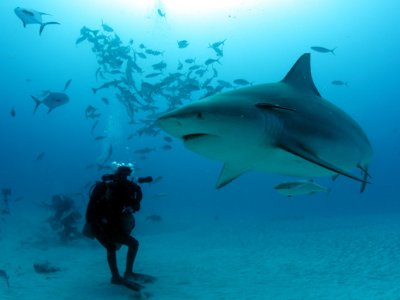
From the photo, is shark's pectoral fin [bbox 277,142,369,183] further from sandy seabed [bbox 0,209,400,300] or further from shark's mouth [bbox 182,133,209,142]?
sandy seabed [bbox 0,209,400,300]

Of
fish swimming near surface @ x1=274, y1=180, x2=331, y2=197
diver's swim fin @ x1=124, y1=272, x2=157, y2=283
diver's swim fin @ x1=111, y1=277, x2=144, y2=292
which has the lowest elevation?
diver's swim fin @ x1=111, y1=277, x2=144, y2=292

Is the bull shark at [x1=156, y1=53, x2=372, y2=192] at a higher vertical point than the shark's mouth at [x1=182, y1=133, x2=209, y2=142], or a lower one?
higher

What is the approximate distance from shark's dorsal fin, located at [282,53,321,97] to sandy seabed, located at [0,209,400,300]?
3.31m

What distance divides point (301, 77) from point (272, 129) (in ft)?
4.78

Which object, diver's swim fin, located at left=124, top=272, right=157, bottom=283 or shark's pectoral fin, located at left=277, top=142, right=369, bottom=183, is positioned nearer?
shark's pectoral fin, located at left=277, top=142, right=369, bottom=183

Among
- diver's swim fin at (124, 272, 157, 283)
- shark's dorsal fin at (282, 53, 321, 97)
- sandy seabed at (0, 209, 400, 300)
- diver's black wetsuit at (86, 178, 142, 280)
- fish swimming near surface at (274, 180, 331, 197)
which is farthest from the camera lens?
fish swimming near surface at (274, 180, 331, 197)

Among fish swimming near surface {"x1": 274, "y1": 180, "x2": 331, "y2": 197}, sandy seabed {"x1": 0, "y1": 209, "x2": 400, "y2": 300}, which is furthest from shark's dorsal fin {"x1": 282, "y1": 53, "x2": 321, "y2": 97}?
sandy seabed {"x1": 0, "y1": 209, "x2": 400, "y2": 300}

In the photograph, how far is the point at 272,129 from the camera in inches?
119

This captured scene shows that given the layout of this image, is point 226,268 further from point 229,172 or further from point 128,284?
point 229,172

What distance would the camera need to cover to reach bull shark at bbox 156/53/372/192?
8.74 feet

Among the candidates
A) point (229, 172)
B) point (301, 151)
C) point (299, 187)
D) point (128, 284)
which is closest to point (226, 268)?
point (299, 187)

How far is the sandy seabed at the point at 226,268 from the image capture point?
5.95m

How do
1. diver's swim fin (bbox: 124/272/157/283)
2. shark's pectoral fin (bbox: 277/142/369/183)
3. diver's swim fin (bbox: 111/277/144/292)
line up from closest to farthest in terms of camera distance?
shark's pectoral fin (bbox: 277/142/369/183)
diver's swim fin (bbox: 111/277/144/292)
diver's swim fin (bbox: 124/272/157/283)

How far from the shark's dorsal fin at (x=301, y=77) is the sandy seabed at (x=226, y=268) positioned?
3.31 meters
